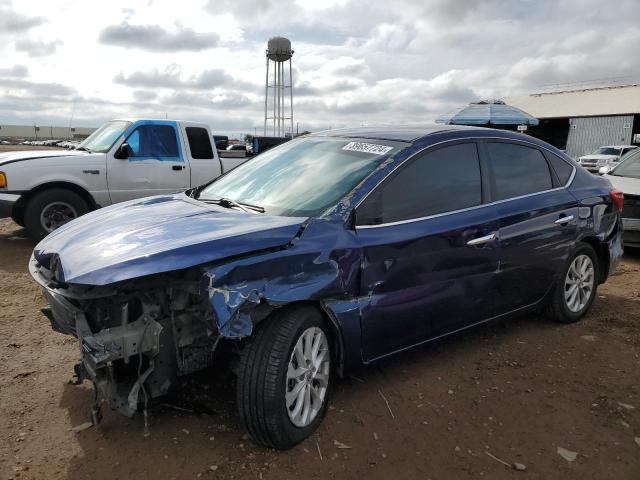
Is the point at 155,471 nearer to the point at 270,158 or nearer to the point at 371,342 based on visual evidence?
the point at 371,342

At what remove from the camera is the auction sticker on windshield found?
3.38 meters

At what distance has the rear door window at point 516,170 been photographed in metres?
3.84

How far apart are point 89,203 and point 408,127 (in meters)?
5.14

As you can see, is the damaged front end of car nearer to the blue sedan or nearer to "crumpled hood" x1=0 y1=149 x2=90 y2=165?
the blue sedan

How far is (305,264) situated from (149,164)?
5644 mm

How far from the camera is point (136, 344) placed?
8.36ft

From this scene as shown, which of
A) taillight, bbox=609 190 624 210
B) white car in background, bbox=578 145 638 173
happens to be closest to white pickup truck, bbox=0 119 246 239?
taillight, bbox=609 190 624 210

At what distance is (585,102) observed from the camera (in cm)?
4091

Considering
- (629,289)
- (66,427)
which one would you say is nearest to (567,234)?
(629,289)

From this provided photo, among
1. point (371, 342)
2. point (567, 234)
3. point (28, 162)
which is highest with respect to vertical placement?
point (28, 162)

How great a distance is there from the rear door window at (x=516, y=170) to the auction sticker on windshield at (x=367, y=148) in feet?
3.04

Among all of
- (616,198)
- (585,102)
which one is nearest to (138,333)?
(616,198)

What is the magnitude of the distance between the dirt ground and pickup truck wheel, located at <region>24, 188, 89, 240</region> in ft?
9.91

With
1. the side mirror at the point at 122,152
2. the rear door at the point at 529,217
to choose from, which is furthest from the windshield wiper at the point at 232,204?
the side mirror at the point at 122,152
